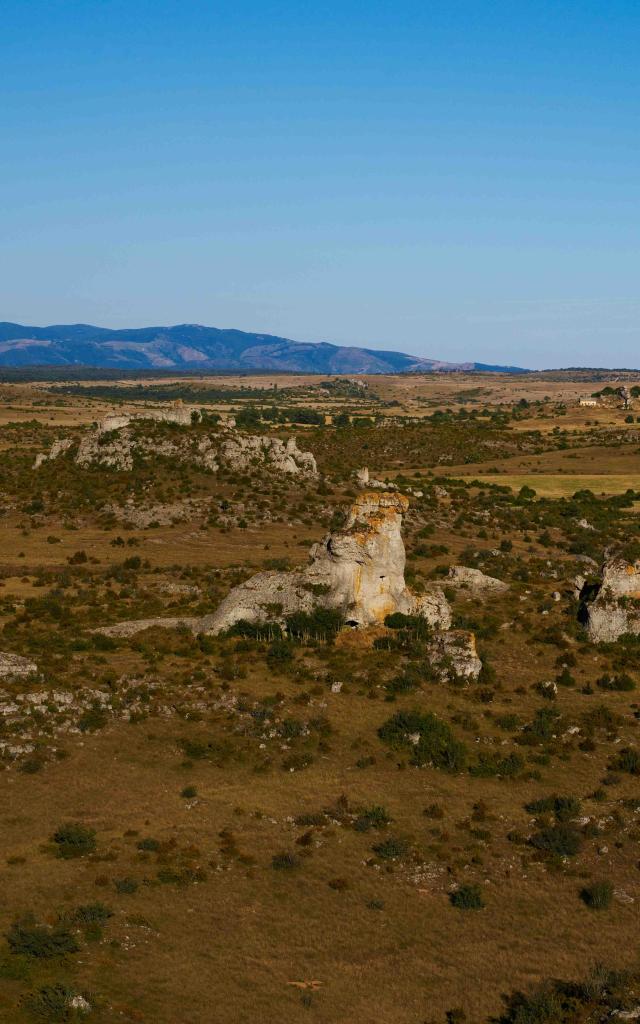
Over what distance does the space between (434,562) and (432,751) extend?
33179 millimetres

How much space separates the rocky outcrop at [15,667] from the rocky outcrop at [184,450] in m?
50.9

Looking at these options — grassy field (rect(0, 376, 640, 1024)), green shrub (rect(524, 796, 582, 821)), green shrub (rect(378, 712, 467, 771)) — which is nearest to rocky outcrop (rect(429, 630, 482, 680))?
grassy field (rect(0, 376, 640, 1024))

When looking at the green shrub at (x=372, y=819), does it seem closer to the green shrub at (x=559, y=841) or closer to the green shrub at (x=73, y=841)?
the green shrub at (x=559, y=841)

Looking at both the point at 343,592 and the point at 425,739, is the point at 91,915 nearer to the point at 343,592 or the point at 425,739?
the point at 425,739

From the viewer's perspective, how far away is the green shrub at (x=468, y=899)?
2505 cm

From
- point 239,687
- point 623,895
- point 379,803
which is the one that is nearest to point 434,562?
point 239,687

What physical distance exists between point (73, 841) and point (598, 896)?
14.0 m

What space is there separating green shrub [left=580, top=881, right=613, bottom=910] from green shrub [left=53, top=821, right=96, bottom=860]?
1312cm

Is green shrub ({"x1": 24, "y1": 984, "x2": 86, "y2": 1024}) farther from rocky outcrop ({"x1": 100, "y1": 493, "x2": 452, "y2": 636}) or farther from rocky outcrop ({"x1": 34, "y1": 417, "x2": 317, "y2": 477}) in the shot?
rocky outcrop ({"x1": 34, "y1": 417, "x2": 317, "y2": 477})

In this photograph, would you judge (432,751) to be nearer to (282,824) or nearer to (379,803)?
(379,803)

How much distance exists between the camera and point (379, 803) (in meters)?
30.5

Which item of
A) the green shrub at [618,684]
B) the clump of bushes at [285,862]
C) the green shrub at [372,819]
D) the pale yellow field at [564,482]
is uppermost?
the pale yellow field at [564,482]

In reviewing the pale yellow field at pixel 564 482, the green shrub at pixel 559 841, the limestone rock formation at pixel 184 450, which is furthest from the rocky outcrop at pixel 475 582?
the pale yellow field at pixel 564 482

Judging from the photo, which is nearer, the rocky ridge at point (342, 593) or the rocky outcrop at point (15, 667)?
the rocky outcrop at point (15, 667)
